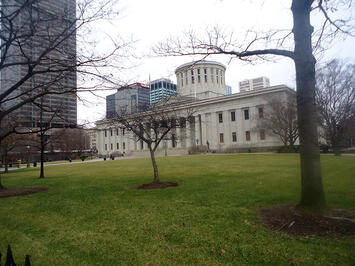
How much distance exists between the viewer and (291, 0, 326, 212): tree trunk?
591cm

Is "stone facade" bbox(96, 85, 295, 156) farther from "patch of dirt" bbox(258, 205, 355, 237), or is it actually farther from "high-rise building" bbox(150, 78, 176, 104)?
"patch of dirt" bbox(258, 205, 355, 237)

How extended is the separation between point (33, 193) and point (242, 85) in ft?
458

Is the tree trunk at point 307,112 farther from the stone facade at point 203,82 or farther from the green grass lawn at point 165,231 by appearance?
the stone facade at point 203,82

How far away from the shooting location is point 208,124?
62844 millimetres

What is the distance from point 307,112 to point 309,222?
2.70m

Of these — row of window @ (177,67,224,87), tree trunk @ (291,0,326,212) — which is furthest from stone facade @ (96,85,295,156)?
tree trunk @ (291,0,326,212)

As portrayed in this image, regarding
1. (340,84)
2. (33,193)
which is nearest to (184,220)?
(33,193)

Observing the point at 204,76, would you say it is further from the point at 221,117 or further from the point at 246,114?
the point at 246,114

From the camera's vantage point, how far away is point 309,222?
217 inches

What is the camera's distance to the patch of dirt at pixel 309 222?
16.5 ft

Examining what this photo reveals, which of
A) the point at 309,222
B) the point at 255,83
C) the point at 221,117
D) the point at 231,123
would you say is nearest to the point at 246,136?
the point at 231,123

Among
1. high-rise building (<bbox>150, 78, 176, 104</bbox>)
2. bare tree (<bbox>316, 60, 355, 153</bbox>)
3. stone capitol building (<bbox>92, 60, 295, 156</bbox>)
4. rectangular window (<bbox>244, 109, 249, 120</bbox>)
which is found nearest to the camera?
high-rise building (<bbox>150, 78, 176, 104</bbox>)

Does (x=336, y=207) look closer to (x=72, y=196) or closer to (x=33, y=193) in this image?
(x=72, y=196)

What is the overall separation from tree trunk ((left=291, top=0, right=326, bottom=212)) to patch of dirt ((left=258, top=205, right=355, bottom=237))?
33 cm
